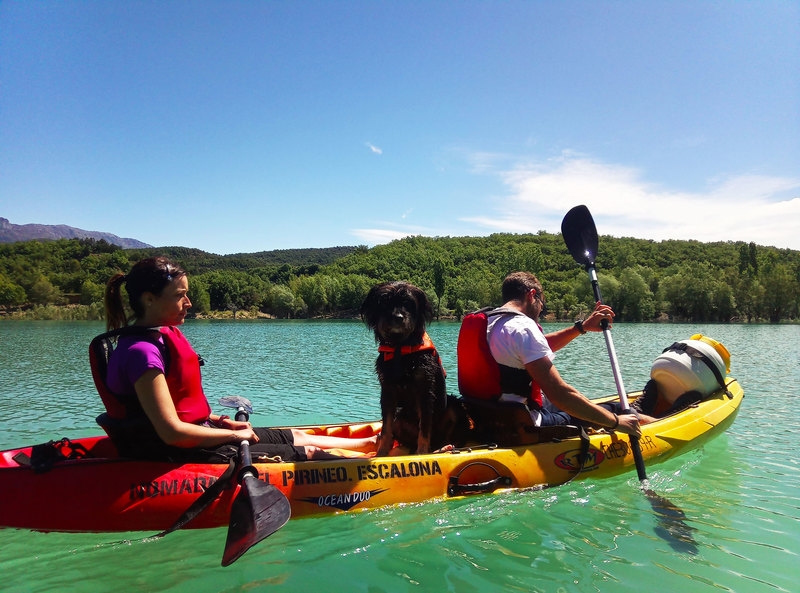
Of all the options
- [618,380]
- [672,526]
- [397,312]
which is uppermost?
[397,312]

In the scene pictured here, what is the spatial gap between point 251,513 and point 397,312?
200cm

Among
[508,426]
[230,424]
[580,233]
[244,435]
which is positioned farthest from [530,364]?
[580,233]

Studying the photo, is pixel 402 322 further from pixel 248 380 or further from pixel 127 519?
pixel 248 380

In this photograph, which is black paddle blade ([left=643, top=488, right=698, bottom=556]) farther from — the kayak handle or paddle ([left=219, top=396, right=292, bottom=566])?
paddle ([left=219, top=396, right=292, bottom=566])

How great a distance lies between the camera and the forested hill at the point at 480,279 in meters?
69.2

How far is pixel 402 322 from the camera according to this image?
460 cm

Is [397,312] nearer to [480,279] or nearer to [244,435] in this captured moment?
[244,435]

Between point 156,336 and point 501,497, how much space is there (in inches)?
132

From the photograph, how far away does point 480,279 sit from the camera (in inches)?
3509

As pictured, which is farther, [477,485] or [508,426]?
[508,426]

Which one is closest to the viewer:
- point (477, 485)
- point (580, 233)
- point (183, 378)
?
point (183, 378)

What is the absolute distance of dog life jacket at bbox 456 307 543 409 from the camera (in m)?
4.88

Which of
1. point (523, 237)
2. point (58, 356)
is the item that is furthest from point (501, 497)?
point (523, 237)

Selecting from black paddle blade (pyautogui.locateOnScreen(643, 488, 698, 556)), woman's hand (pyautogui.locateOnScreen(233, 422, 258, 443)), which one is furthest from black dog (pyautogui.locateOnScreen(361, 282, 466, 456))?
black paddle blade (pyautogui.locateOnScreen(643, 488, 698, 556))
